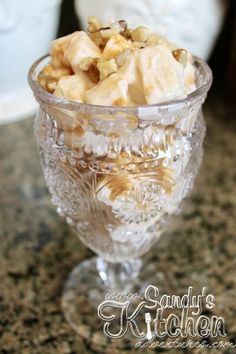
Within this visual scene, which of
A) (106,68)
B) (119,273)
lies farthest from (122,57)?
(119,273)

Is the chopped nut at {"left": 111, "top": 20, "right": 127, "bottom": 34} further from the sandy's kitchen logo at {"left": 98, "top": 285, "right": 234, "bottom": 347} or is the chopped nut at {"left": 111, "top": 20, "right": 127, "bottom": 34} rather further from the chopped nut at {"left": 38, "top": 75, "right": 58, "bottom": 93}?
the sandy's kitchen logo at {"left": 98, "top": 285, "right": 234, "bottom": 347}

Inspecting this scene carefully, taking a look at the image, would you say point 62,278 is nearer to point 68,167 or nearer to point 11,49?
point 68,167

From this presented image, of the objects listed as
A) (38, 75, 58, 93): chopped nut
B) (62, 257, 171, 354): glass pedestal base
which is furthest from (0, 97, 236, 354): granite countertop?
(38, 75, 58, 93): chopped nut

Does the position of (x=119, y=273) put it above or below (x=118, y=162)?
below

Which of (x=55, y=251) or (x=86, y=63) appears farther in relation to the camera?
(x=55, y=251)

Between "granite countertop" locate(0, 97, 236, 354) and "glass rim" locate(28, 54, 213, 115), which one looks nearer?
"glass rim" locate(28, 54, 213, 115)

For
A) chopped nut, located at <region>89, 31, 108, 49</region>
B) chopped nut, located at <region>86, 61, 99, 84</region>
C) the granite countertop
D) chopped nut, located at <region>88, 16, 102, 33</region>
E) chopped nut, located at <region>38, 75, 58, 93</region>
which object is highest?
chopped nut, located at <region>88, 16, 102, 33</region>

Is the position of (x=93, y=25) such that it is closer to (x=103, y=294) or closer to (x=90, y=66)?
(x=90, y=66)

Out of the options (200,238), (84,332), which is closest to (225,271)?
(200,238)
